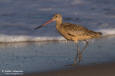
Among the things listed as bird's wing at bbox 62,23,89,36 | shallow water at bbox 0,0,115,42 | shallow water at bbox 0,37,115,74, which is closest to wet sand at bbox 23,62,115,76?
shallow water at bbox 0,37,115,74

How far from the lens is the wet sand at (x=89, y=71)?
19.5 ft

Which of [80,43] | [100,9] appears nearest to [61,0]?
[100,9]

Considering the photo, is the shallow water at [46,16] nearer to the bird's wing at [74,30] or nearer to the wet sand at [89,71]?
the bird's wing at [74,30]

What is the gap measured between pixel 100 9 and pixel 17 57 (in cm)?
516

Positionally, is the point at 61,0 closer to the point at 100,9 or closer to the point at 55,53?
the point at 100,9

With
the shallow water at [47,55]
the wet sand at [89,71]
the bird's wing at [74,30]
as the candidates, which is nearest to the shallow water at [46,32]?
the shallow water at [47,55]

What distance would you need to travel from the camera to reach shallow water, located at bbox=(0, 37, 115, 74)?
6477mm

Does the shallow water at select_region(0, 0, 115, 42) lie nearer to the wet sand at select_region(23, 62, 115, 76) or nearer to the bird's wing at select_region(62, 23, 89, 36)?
the bird's wing at select_region(62, 23, 89, 36)

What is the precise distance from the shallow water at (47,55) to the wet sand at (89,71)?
0.24 meters

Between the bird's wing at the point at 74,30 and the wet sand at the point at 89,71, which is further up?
the bird's wing at the point at 74,30

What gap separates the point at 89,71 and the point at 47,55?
4.43ft

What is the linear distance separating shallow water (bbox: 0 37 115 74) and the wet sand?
0.24 m

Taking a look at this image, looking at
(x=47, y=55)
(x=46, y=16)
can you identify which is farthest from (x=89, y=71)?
(x=46, y=16)

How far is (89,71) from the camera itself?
6.11 metres
